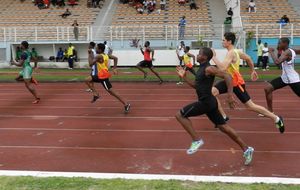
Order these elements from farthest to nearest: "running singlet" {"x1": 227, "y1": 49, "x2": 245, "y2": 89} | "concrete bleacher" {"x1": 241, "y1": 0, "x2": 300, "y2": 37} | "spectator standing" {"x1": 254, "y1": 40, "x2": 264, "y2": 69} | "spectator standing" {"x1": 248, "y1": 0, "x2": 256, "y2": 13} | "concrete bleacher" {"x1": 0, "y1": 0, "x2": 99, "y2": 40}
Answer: "spectator standing" {"x1": 248, "y1": 0, "x2": 256, "y2": 13}, "concrete bleacher" {"x1": 0, "y1": 0, "x2": 99, "y2": 40}, "concrete bleacher" {"x1": 241, "y1": 0, "x2": 300, "y2": 37}, "spectator standing" {"x1": 254, "y1": 40, "x2": 264, "y2": 69}, "running singlet" {"x1": 227, "y1": 49, "x2": 245, "y2": 89}

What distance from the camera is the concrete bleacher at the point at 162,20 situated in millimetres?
31000

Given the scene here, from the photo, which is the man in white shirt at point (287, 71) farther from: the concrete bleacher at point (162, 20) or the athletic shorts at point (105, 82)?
the concrete bleacher at point (162, 20)

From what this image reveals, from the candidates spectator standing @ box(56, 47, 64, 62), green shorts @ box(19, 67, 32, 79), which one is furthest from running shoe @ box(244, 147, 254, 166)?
spectator standing @ box(56, 47, 64, 62)

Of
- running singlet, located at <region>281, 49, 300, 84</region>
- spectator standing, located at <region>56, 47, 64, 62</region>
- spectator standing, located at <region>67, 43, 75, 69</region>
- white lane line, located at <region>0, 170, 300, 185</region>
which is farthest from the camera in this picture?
spectator standing, located at <region>56, 47, 64, 62</region>

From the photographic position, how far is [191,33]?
30.9 m

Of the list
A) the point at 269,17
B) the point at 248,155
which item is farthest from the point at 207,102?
the point at 269,17

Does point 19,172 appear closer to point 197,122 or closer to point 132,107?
point 197,122

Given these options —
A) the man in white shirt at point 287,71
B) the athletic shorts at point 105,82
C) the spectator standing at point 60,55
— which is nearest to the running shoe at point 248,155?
the man in white shirt at point 287,71

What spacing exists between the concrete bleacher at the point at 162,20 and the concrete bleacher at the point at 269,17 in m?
2.51

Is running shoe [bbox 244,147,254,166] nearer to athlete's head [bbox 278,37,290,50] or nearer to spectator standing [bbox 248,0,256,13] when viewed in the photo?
athlete's head [bbox 278,37,290,50]

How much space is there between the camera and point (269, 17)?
32.9 meters

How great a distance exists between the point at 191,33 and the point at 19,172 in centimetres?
2503

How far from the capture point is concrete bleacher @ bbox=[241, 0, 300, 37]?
29.9 m

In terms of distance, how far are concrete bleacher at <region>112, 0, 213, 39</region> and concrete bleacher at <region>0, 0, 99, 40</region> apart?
2.26 meters
